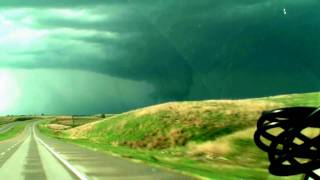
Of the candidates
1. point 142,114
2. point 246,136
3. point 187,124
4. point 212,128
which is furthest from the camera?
point 142,114

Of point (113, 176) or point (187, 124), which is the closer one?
point (113, 176)

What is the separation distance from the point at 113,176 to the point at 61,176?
2.12m

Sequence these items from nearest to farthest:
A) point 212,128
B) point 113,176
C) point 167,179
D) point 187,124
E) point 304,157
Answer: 1. point 304,157
2. point 167,179
3. point 113,176
4. point 212,128
5. point 187,124

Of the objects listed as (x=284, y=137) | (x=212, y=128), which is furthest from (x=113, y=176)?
(x=212, y=128)

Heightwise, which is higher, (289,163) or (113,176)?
(289,163)

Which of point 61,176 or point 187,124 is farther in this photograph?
point 187,124

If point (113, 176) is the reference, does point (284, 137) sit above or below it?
above

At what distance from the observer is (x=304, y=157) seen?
7.63 ft

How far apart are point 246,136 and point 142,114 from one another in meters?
28.7

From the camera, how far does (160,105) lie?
8494 centimetres

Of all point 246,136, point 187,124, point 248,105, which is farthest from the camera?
point 248,105

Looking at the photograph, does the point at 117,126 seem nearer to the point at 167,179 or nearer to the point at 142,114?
the point at 142,114

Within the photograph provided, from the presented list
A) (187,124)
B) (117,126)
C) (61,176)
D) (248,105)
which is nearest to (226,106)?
(248,105)

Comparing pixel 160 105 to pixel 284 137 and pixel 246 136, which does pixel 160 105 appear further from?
pixel 284 137
